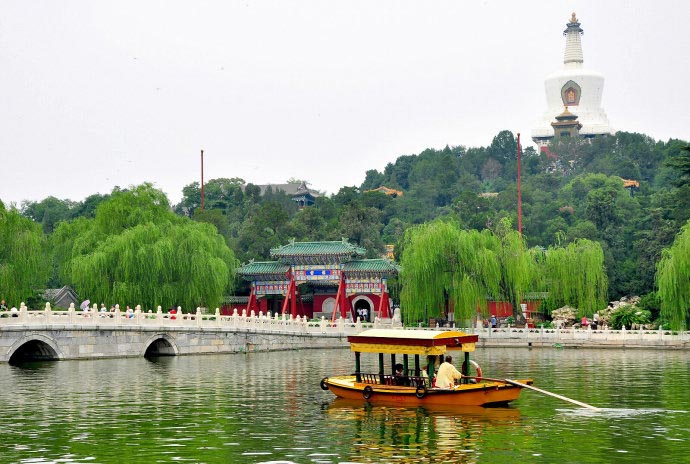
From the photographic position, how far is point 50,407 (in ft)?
75.8

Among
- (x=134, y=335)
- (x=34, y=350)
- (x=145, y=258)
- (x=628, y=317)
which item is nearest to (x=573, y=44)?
(x=628, y=317)

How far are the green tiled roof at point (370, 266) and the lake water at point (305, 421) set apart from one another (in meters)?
19.5

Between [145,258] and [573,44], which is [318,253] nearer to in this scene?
[145,258]

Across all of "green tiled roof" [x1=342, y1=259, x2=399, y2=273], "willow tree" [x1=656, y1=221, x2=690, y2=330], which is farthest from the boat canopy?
"green tiled roof" [x1=342, y1=259, x2=399, y2=273]

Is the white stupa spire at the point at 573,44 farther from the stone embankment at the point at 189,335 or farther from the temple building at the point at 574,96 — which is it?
the stone embankment at the point at 189,335

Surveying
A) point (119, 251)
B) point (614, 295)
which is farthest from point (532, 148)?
point (119, 251)

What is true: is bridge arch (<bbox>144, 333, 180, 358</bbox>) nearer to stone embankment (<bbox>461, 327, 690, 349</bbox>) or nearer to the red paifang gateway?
stone embankment (<bbox>461, 327, 690, 349</bbox>)

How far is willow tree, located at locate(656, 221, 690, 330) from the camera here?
39750 millimetres

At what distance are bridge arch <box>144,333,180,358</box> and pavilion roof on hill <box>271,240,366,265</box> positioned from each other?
13737 mm

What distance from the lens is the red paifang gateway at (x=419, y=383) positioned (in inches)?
868

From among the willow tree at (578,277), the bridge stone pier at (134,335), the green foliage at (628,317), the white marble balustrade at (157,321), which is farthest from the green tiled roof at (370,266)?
the green foliage at (628,317)

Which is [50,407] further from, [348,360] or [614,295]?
[614,295]

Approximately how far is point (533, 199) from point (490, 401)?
61.6m

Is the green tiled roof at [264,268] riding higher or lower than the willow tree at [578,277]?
higher
